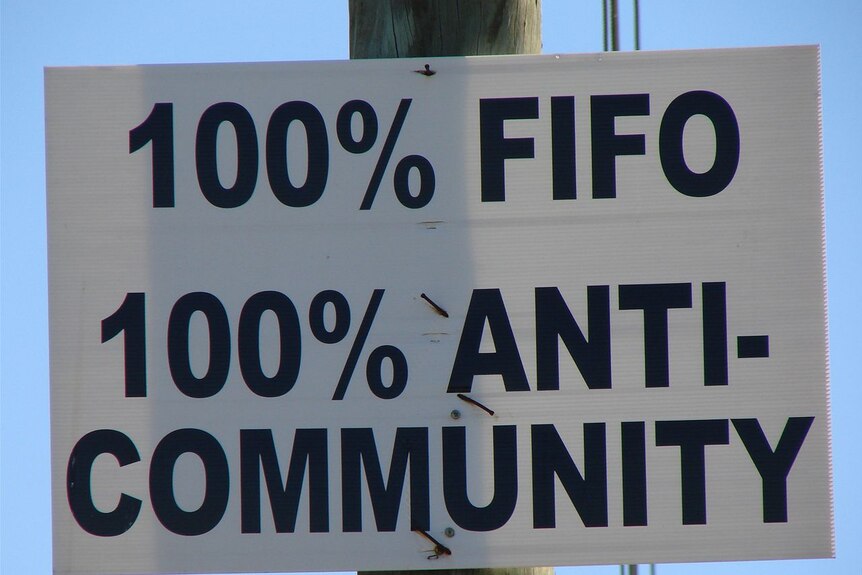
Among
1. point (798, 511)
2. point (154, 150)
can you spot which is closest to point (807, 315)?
point (798, 511)

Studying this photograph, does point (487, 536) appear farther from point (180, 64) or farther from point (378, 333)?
point (180, 64)

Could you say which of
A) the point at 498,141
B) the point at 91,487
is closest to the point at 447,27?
the point at 498,141

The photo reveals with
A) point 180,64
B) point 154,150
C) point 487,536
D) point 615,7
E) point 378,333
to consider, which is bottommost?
point 487,536

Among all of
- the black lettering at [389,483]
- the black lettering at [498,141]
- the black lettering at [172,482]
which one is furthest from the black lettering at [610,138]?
the black lettering at [172,482]

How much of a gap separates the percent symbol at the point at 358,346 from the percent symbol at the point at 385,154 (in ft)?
0.83

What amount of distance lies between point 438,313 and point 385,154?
1.43ft

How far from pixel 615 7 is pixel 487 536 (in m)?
5.05

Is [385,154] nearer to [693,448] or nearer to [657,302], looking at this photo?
[657,302]

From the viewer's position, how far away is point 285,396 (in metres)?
2.88

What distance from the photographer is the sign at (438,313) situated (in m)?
2.85

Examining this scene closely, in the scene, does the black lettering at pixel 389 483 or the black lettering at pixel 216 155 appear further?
the black lettering at pixel 216 155

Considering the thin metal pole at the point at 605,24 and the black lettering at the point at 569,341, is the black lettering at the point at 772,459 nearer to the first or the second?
the black lettering at the point at 569,341

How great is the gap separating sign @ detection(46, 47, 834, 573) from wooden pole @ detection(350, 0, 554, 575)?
59mm

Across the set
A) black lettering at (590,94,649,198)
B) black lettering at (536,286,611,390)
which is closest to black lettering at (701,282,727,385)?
black lettering at (536,286,611,390)
